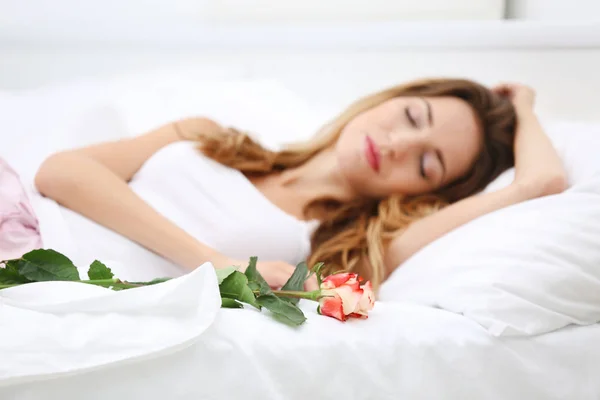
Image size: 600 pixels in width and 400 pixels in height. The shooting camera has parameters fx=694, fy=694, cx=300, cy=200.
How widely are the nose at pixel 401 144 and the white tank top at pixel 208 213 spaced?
219 mm

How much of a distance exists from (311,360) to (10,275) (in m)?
0.37

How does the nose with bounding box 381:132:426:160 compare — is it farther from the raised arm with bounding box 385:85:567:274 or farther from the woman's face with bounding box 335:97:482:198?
the raised arm with bounding box 385:85:567:274

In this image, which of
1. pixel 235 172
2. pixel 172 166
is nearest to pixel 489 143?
pixel 235 172

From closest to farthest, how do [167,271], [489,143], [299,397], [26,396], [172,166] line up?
[26,396] < [299,397] < [167,271] < [172,166] < [489,143]

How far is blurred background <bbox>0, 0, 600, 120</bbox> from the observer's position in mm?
1851

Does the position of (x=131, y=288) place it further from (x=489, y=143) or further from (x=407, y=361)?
(x=489, y=143)

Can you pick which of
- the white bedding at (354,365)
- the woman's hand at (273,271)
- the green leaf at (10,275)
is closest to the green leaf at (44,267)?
the green leaf at (10,275)

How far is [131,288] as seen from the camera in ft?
2.64

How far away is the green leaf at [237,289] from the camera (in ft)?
2.88

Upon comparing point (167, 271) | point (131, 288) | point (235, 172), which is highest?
point (131, 288)

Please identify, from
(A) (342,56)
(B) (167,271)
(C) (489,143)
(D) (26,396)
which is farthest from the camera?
(A) (342,56)

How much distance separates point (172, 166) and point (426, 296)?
0.61 meters

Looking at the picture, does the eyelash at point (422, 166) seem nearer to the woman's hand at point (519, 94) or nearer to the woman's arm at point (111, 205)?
the woman's hand at point (519, 94)

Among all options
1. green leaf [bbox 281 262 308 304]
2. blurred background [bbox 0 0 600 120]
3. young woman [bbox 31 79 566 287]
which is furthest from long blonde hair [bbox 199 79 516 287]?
green leaf [bbox 281 262 308 304]
